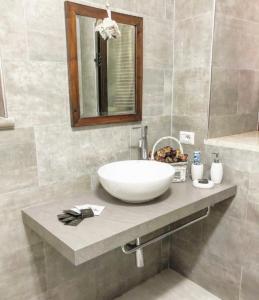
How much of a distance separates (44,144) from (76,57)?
0.48 metres

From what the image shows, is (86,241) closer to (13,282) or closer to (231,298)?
(13,282)

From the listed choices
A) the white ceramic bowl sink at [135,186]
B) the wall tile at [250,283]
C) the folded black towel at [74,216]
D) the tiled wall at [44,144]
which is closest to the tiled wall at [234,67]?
the tiled wall at [44,144]

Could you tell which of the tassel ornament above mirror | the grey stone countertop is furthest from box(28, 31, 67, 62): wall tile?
the grey stone countertop

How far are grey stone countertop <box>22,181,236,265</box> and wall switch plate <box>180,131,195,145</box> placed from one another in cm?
36

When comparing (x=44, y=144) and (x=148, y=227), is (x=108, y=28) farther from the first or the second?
(x=148, y=227)

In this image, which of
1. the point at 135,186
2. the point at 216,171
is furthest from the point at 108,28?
the point at 216,171

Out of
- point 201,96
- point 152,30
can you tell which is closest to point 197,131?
point 201,96

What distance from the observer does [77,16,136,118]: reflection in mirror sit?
147cm

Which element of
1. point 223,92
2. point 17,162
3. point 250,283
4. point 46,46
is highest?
point 46,46

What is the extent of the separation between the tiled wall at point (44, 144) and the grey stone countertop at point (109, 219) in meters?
0.12

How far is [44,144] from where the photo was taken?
55.6 inches

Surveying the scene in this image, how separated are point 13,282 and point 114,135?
96 cm

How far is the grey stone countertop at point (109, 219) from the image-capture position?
3.54 feet

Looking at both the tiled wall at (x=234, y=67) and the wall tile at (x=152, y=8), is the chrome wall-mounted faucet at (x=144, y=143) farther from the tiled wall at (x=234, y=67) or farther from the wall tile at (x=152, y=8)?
the wall tile at (x=152, y=8)
